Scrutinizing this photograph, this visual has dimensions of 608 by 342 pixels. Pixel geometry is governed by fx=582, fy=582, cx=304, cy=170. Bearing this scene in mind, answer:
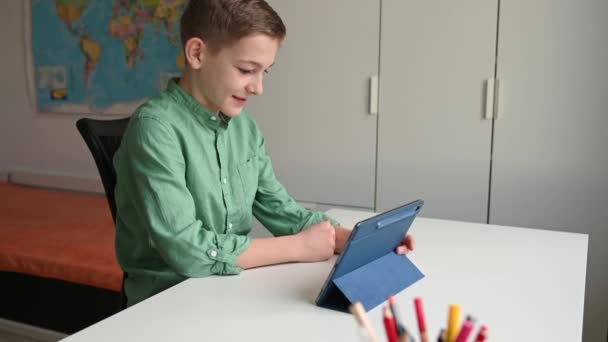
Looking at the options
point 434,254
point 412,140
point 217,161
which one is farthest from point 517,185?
point 217,161

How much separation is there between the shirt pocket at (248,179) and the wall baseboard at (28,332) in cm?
114

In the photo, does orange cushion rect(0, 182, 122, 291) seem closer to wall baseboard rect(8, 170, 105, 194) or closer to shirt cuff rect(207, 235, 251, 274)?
wall baseboard rect(8, 170, 105, 194)

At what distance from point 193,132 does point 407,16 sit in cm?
147

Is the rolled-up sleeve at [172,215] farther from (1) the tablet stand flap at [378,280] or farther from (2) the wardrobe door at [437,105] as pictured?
(2) the wardrobe door at [437,105]

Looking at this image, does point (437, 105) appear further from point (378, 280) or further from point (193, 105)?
point (378, 280)

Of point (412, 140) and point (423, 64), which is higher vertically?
point (423, 64)

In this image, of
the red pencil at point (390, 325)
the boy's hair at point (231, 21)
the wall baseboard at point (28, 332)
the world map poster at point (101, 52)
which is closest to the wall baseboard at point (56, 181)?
the world map poster at point (101, 52)

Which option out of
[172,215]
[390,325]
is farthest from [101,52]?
[390,325]

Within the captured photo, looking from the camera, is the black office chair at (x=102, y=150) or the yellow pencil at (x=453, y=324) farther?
the black office chair at (x=102, y=150)

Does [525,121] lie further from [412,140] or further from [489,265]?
[489,265]

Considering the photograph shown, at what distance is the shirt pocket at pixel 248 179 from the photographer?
50.9 inches

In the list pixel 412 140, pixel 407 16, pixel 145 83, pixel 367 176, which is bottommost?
pixel 367 176

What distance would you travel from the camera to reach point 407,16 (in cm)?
238

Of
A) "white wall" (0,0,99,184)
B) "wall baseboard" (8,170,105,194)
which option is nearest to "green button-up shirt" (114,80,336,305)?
"wall baseboard" (8,170,105,194)
